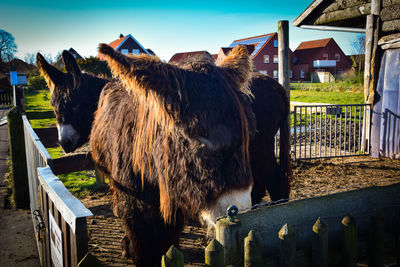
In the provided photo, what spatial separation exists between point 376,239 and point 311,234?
0.56 m

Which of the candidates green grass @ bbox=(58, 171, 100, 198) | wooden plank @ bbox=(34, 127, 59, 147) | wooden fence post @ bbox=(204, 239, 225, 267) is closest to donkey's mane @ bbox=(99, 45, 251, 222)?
wooden fence post @ bbox=(204, 239, 225, 267)

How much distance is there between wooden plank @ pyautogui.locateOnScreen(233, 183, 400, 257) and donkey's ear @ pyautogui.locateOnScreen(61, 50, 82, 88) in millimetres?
3265

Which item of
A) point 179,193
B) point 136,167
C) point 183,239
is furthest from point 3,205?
point 179,193

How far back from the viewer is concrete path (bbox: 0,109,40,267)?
11.6 feet

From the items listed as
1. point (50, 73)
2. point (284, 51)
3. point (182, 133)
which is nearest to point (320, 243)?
point (182, 133)

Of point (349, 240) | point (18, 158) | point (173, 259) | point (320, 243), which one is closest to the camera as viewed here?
point (173, 259)

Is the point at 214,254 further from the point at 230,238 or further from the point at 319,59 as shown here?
the point at 319,59

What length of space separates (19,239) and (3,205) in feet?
4.74

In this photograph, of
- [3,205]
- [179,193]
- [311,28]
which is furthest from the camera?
[311,28]

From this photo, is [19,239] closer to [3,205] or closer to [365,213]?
[3,205]

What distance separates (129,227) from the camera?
9.32 feet

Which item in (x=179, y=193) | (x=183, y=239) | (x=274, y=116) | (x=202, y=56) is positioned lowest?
(x=183, y=239)

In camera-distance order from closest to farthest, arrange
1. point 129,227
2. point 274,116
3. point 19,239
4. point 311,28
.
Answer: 1. point 129,227
2. point 274,116
3. point 19,239
4. point 311,28

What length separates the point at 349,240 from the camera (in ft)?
7.00
